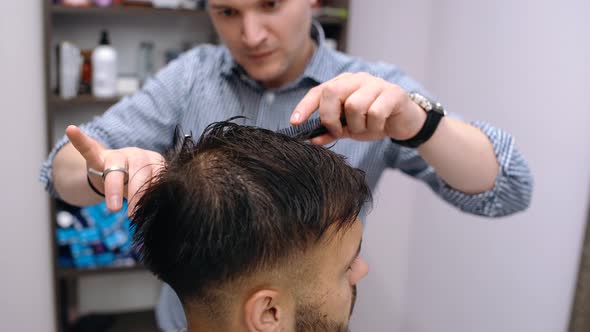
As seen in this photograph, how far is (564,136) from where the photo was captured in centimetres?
152

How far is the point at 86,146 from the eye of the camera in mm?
845

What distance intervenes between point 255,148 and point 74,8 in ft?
5.34

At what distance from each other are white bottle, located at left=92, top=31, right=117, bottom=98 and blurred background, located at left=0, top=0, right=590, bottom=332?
0.05m

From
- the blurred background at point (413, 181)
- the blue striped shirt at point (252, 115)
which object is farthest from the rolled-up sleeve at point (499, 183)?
the blurred background at point (413, 181)

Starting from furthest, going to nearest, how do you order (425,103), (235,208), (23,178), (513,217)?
1. (23,178)
2. (513,217)
3. (425,103)
4. (235,208)

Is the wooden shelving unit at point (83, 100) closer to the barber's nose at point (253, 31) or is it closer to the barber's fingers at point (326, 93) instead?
the barber's nose at point (253, 31)

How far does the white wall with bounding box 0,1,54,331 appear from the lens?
2.15 meters

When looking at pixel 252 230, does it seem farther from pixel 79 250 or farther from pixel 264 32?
pixel 79 250

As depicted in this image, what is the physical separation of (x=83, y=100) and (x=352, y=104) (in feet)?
5.46

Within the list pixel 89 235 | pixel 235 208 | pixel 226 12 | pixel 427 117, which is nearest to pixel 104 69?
pixel 89 235

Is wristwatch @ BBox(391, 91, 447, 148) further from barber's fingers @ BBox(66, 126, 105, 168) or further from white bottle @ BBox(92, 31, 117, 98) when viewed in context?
white bottle @ BBox(92, 31, 117, 98)

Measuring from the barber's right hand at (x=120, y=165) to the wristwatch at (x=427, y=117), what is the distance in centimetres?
46

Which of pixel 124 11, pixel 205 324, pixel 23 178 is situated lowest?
pixel 23 178

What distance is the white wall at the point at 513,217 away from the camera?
1.44 m
